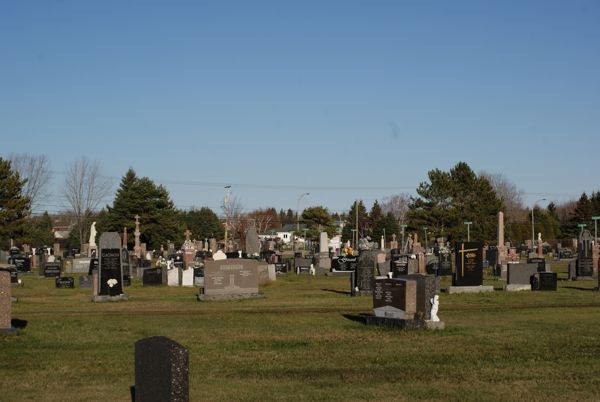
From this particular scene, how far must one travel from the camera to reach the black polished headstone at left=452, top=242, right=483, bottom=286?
3045 centimetres

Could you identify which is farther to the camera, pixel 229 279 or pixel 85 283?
pixel 85 283

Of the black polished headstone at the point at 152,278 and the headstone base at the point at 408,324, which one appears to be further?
the black polished headstone at the point at 152,278

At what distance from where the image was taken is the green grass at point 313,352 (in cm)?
1188

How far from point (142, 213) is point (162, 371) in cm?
8334

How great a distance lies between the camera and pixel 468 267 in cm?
3053

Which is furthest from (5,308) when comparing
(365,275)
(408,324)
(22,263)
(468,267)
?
(22,263)

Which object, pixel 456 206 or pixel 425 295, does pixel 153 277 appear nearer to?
pixel 425 295

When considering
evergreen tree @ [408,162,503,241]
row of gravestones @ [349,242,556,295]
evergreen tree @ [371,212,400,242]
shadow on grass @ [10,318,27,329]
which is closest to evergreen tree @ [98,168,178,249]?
evergreen tree @ [408,162,503,241]

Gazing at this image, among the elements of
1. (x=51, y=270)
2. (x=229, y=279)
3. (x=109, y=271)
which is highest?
(x=109, y=271)

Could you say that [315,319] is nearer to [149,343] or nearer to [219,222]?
[149,343]

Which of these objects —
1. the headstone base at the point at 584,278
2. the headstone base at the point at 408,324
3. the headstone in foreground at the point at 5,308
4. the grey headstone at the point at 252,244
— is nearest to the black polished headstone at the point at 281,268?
the grey headstone at the point at 252,244

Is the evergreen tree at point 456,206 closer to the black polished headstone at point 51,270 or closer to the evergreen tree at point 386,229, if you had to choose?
the evergreen tree at point 386,229

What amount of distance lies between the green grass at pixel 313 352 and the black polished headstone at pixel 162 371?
3763mm

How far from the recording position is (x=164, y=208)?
300 ft
